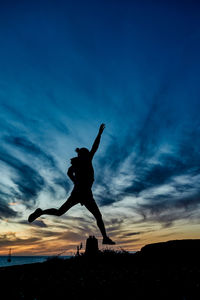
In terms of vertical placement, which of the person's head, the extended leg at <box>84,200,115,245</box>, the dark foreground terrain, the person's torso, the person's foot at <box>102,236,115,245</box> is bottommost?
the dark foreground terrain

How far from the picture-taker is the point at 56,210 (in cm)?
664

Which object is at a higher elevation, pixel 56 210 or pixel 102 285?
pixel 56 210

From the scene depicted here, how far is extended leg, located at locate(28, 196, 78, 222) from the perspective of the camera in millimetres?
6449

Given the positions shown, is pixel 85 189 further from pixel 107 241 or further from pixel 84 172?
pixel 107 241

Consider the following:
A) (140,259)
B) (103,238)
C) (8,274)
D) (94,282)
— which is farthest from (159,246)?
(8,274)

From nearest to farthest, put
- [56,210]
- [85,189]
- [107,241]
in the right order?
[107,241] < [85,189] < [56,210]

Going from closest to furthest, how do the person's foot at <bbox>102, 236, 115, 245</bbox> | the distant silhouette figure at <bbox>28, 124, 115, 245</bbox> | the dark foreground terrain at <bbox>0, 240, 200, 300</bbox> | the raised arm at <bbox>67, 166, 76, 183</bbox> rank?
1. the dark foreground terrain at <bbox>0, 240, 200, 300</bbox>
2. the person's foot at <bbox>102, 236, 115, 245</bbox>
3. the distant silhouette figure at <bbox>28, 124, 115, 245</bbox>
4. the raised arm at <bbox>67, 166, 76, 183</bbox>

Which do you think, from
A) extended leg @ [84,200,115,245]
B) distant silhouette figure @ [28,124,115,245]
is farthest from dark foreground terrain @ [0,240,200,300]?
distant silhouette figure @ [28,124,115,245]

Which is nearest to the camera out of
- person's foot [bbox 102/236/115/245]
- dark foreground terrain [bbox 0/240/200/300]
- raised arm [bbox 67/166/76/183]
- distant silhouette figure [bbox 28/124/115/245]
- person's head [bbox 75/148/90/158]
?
dark foreground terrain [bbox 0/240/200/300]

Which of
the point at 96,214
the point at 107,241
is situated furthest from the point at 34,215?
the point at 107,241

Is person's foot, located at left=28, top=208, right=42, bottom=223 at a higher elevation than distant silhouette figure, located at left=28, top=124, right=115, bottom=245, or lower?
lower

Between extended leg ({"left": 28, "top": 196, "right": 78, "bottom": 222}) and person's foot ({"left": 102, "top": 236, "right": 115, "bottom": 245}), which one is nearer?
person's foot ({"left": 102, "top": 236, "right": 115, "bottom": 245})

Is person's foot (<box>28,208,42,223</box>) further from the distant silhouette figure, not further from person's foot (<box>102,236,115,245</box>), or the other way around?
person's foot (<box>102,236,115,245</box>)

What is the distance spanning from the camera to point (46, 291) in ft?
11.3
